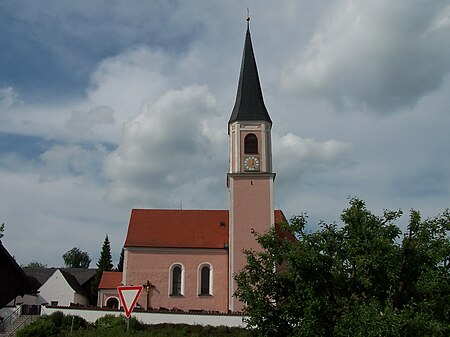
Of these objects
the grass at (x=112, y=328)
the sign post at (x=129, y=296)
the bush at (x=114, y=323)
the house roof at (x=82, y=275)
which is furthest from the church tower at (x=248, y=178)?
the house roof at (x=82, y=275)

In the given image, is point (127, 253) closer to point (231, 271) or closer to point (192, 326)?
point (231, 271)

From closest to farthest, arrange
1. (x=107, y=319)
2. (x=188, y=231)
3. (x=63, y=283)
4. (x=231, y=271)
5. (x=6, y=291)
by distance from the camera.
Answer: (x=6, y=291), (x=107, y=319), (x=231, y=271), (x=188, y=231), (x=63, y=283)

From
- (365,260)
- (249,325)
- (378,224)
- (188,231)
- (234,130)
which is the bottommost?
(249,325)

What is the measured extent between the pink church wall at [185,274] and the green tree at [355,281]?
23312 millimetres

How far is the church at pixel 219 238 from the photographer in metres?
40.5

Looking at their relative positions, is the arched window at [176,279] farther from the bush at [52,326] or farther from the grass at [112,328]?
the bush at [52,326]

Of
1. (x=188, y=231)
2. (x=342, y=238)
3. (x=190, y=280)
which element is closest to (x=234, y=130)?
(x=188, y=231)

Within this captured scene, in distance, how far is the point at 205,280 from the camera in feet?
138

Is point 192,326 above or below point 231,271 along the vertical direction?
below

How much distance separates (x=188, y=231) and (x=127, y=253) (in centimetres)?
506

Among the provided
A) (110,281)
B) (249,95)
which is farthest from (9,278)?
(110,281)

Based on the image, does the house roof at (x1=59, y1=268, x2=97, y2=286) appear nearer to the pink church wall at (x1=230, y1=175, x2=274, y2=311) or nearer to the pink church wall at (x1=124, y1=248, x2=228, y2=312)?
the pink church wall at (x1=124, y1=248, x2=228, y2=312)

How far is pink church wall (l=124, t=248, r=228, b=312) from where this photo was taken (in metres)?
41.3

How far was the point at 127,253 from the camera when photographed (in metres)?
42.4
